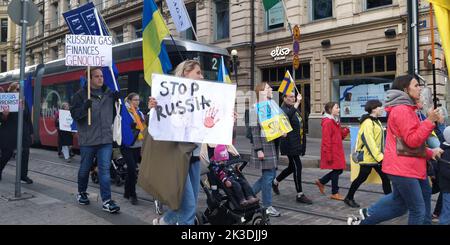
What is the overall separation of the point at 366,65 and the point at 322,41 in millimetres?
2317

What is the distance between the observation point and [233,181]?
15.3 feet

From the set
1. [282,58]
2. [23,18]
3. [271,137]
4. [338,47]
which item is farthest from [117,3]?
[271,137]

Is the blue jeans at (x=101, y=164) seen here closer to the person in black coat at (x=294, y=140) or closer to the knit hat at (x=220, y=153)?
the knit hat at (x=220, y=153)

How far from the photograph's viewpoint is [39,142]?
16.1m

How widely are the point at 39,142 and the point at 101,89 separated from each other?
11.6 m

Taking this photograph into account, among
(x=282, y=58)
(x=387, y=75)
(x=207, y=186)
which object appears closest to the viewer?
(x=207, y=186)

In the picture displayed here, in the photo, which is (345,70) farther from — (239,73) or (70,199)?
(70,199)

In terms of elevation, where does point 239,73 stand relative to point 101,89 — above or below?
above

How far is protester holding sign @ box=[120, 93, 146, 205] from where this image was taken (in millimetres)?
6289

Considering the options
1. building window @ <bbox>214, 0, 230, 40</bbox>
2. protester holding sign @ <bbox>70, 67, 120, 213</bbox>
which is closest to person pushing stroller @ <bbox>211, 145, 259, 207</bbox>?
protester holding sign @ <bbox>70, 67, 120, 213</bbox>

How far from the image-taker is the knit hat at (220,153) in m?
5.02

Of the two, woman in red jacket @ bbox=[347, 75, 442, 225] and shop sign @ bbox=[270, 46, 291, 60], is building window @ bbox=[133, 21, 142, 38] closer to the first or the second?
shop sign @ bbox=[270, 46, 291, 60]

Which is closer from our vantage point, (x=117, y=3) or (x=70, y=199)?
(x=70, y=199)

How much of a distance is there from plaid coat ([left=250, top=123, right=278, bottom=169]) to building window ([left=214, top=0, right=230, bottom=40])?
63.4ft
